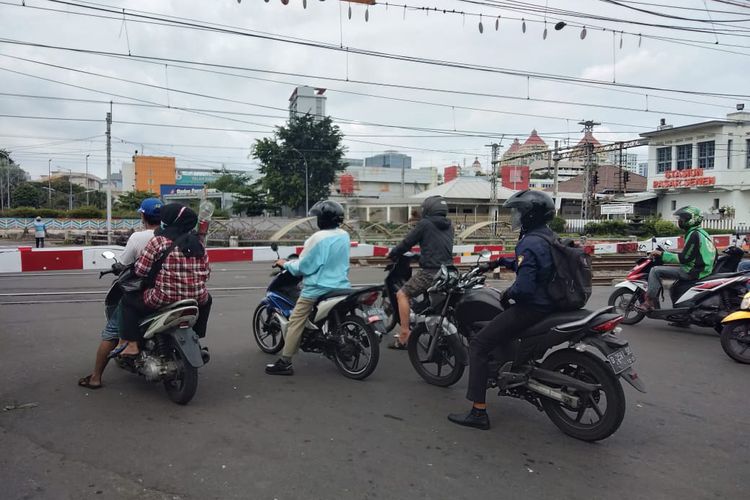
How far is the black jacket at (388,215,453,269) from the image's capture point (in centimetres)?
607

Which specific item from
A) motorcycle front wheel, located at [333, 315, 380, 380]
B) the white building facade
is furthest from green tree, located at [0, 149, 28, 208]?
motorcycle front wheel, located at [333, 315, 380, 380]

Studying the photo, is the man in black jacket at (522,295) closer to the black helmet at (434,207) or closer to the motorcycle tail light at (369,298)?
the motorcycle tail light at (369,298)

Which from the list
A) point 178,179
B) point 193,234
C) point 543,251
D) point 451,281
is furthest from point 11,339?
point 178,179

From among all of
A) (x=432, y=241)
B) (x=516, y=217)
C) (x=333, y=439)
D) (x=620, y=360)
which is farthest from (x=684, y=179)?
(x=333, y=439)

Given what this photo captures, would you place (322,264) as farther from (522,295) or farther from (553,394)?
(553,394)

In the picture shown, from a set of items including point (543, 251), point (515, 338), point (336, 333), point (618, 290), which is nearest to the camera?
point (543, 251)

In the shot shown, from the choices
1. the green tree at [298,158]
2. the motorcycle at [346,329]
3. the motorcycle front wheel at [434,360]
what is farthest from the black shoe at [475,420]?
the green tree at [298,158]

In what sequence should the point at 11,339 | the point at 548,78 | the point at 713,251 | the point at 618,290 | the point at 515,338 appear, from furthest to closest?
the point at 548,78
the point at 618,290
the point at 713,251
the point at 11,339
the point at 515,338

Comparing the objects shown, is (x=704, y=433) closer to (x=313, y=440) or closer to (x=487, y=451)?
(x=487, y=451)

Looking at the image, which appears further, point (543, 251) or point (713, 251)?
point (713, 251)

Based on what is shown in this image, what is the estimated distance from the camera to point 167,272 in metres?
4.39

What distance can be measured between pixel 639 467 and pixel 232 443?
8.86ft

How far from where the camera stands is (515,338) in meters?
4.00

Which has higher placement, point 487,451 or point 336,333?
point 336,333
